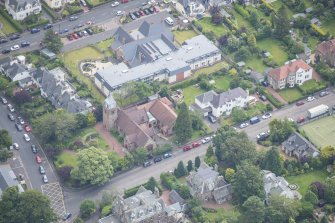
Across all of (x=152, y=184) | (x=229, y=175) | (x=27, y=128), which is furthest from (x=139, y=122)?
(x=229, y=175)

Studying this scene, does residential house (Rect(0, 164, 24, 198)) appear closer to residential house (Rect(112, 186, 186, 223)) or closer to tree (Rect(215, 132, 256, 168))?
residential house (Rect(112, 186, 186, 223))

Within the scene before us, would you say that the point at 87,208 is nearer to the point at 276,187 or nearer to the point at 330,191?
the point at 276,187

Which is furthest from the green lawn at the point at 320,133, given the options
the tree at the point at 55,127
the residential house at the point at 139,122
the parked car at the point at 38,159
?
the parked car at the point at 38,159

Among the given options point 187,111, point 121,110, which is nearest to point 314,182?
point 187,111

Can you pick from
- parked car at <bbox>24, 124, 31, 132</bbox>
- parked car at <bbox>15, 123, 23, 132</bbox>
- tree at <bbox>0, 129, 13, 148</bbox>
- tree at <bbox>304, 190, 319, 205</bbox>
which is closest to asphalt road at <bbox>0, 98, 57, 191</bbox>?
parked car at <bbox>15, 123, 23, 132</bbox>

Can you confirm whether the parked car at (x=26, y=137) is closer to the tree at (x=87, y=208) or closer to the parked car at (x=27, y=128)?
the parked car at (x=27, y=128)

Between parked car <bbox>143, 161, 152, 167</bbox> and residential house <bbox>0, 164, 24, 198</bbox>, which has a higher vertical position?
residential house <bbox>0, 164, 24, 198</bbox>
